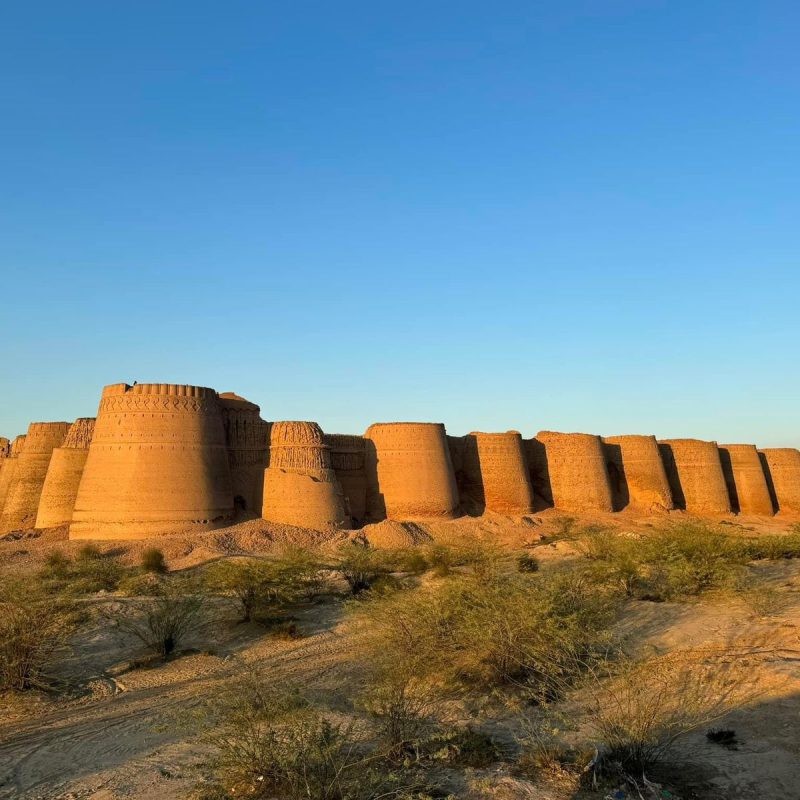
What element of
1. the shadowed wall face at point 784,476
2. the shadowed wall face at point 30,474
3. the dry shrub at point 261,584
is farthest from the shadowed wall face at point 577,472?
the shadowed wall face at point 30,474

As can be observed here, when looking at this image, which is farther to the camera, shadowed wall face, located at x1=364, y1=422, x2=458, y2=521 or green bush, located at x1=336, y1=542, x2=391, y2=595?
shadowed wall face, located at x1=364, y1=422, x2=458, y2=521

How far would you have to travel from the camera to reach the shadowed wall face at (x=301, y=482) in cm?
1942

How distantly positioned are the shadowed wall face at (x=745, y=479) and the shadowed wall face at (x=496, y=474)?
12.3 metres

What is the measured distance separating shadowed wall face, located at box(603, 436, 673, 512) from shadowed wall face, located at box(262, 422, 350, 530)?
13798mm

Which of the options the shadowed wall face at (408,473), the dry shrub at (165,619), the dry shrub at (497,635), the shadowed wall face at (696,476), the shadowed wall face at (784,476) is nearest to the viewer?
the dry shrub at (497,635)

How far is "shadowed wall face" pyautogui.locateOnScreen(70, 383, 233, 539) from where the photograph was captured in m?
17.8

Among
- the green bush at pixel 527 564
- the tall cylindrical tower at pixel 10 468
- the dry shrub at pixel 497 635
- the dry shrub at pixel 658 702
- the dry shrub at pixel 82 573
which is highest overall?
the tall cylindrical tower at pixel 10 468

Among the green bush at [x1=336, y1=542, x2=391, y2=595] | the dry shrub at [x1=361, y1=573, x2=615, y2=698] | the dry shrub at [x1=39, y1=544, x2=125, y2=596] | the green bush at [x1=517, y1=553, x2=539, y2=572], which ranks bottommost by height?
the dry shrub at [x1=361, y1=573, x2=615, y2=698]

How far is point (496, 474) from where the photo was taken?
2508cm

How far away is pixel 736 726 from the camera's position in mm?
5051

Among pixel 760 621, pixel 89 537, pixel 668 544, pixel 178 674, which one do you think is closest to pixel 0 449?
pixel 89 537

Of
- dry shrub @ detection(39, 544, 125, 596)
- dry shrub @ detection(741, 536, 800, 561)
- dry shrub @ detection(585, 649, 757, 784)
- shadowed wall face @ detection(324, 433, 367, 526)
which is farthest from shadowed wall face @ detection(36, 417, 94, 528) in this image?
dry shrub @ detection(585, 649, 757, 784)

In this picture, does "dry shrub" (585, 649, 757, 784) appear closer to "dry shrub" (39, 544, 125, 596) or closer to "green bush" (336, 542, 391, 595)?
"green bush" (336, 542, 391, 595)

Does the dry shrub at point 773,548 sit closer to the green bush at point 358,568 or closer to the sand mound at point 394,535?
the green bush at point 358,568
